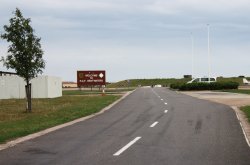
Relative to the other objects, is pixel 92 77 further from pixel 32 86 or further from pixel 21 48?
pixel 21 48

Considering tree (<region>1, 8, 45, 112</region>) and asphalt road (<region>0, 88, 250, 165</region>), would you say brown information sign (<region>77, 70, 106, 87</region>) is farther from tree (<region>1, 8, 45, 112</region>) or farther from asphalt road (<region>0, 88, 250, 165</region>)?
asphalt road (<region>0, 88, 250, 165</region>)

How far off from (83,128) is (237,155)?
7.40 meters

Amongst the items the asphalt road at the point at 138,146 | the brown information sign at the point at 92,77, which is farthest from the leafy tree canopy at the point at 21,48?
the brown information sign at the point at 92,77

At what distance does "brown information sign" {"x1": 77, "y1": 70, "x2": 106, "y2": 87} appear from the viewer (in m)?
59.3

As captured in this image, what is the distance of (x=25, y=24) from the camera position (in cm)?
Result: 2545

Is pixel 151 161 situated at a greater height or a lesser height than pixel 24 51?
lesser

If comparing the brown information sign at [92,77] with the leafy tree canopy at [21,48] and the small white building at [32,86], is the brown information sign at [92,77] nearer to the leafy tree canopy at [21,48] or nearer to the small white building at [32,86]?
the small white building at [32,86]

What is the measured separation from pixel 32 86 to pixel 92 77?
45.6 feet

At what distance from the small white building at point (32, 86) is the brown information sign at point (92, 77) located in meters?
8.37

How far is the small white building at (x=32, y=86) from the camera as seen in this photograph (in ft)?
142

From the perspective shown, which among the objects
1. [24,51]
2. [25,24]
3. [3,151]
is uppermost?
[25,24]

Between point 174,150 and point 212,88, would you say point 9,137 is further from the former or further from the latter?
point 212,88

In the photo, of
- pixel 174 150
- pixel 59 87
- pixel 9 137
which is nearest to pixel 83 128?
pixel 9 137

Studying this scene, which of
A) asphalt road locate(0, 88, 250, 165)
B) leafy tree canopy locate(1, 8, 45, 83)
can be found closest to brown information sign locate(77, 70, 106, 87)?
leafy tree canopy locate(1, 8, 45, 83)
